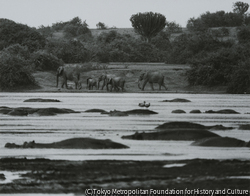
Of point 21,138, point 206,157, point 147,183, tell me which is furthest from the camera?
point 21,138

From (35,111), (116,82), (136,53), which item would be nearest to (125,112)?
(35,111)

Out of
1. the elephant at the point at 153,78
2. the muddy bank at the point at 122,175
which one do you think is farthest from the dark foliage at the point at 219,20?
the muddy bank at the point at 122,175

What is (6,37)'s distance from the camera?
71.1 meters

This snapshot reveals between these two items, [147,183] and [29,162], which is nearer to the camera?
[147,183]

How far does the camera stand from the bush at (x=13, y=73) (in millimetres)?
53188

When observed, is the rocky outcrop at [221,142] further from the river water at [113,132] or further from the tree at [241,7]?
the tree at [241,7]

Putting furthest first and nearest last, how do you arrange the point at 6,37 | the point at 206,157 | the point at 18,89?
the point at 6,37, the point at 18,89, the point at 206,157

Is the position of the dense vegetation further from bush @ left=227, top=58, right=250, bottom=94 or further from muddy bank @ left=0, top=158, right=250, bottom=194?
muddy bank @ left=0, top=158, right=250, bottom=194

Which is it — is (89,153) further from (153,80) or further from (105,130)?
(153,80)

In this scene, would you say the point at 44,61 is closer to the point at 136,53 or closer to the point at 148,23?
the point at 136,53

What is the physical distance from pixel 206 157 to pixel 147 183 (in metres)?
3.70

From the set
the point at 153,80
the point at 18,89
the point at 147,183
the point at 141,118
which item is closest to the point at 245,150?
the point at 147,183

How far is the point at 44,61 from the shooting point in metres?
59.8

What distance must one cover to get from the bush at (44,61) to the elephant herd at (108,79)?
5.53m
